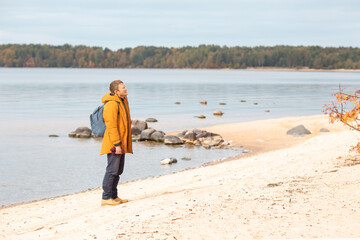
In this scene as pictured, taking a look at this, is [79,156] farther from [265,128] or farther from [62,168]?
[265,128]

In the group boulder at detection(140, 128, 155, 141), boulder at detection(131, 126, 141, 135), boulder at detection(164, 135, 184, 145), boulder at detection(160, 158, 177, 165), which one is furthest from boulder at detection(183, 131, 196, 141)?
boulder at detection(160, 158, 177, 165)

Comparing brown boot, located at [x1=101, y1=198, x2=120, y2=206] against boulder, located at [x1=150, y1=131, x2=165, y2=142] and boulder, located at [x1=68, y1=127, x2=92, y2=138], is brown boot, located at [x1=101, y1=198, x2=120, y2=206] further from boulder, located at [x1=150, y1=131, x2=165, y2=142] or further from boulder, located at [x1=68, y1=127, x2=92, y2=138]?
boulder, located at [x1=68, y1=127, x2=92, y2=138]

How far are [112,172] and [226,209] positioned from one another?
218 cm

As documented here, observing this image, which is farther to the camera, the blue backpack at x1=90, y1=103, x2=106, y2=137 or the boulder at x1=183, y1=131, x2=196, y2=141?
the boulder at x1=183, y1=131, x2=196, y2=141

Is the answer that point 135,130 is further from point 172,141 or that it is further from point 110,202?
point 110,202

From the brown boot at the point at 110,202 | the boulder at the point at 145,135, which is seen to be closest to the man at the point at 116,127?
the brown boot at the point at 110,202

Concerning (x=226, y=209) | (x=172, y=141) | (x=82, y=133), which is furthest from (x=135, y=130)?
(x=226, y=209)

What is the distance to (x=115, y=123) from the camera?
8867 millimetres

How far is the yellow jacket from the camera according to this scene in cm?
884

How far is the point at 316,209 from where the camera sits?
828cm

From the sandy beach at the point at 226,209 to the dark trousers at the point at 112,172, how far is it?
0.92 ft

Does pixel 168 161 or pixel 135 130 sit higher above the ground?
pixel 135 130

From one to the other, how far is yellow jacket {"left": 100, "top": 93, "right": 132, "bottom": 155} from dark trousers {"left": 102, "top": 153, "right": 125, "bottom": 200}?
0.63ft

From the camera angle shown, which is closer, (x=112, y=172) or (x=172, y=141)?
(x=112, y=172)
